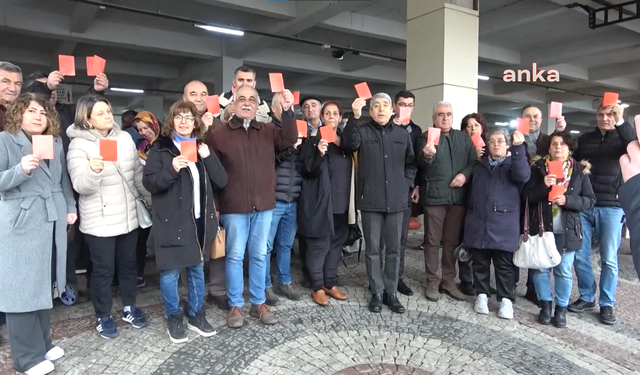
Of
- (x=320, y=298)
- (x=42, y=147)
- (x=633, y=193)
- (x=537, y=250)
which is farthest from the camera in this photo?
(x=320, y=298)

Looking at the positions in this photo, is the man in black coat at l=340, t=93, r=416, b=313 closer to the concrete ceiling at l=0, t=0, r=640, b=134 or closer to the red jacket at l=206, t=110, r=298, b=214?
the red jacket at l=206, t=110, r=298, b=214

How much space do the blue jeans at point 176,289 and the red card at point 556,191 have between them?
286cm

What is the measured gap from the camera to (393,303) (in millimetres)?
3898

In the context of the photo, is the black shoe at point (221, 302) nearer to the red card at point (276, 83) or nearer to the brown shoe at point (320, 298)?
the brown shoe at point (320, 298)

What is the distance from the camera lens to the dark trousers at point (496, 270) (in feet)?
12.7

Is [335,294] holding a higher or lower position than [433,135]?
lower

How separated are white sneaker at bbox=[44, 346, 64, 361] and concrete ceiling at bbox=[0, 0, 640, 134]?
7696mm

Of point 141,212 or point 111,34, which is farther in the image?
point 111,34

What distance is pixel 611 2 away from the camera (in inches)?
356

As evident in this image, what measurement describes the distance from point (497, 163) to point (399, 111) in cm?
100

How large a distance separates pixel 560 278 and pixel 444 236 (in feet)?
3.42

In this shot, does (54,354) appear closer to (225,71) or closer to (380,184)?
(380,184)

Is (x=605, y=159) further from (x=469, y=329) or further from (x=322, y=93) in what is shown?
(x=322, y=93)

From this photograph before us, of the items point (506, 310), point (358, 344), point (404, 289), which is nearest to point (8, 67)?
point (358, 344)
